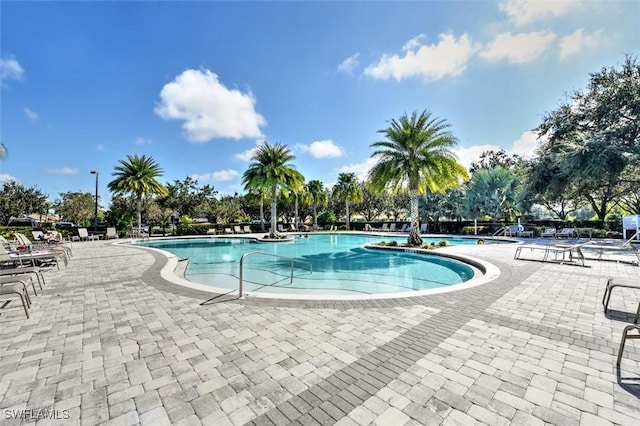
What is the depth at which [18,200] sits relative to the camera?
32.3 m

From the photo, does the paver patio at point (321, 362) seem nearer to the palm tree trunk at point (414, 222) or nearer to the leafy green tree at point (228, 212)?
the palm tree trunk at point (414, 222)

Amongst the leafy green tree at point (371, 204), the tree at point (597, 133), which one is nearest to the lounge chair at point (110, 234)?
the leafy green tree at point (371, 204)

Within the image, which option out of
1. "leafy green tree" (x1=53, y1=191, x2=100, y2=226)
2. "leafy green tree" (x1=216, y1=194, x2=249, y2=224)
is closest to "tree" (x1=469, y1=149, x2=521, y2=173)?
"leafy green tree" (x1=216, y1=194, x2=249, y2=224)

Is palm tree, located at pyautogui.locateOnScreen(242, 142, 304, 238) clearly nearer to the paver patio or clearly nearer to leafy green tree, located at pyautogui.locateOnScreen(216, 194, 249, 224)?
the paver patio

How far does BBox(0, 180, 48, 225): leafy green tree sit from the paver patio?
39.1 m

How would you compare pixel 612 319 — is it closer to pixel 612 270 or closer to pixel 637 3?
pixel 612 270

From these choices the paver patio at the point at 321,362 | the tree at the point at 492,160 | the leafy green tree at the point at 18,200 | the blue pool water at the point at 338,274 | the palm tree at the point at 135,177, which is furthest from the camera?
the tree at the point at 492,160

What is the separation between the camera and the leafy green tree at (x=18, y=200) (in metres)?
30.4

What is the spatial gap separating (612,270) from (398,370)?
9355mm

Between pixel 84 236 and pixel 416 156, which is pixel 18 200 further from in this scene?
pixel 416 156

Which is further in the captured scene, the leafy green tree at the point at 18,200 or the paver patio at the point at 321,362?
the leafy green tree at the point at 18,200

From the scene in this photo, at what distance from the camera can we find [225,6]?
35.0 ft

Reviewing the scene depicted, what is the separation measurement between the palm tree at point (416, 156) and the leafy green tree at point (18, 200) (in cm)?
4127

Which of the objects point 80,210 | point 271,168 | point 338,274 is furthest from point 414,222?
point 80,210
